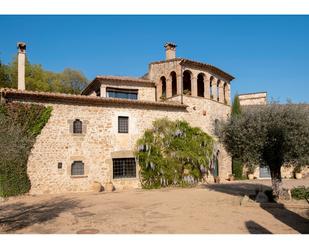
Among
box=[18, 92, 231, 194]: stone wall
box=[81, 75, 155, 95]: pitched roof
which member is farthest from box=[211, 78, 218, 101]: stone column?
box=[18, 92, 231, 194]: stone wall

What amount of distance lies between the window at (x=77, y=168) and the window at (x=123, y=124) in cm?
315

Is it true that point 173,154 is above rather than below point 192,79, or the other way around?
below

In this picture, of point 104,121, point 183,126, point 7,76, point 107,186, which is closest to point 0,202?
point 107,186

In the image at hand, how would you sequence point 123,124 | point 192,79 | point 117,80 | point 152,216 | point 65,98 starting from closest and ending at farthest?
point 152,216
point 65,98
point 123,124
point 117,80
point 192,79

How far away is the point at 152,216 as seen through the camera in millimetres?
9875

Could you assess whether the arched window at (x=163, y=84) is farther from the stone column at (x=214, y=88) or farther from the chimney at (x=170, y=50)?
the stone column at (x=214, y=88)

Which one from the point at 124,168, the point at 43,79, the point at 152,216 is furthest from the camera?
the point at 43,79

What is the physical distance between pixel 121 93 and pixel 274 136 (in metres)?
13.8

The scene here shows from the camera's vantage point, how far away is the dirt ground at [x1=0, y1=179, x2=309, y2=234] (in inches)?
318

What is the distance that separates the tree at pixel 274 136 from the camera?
36.6 feet

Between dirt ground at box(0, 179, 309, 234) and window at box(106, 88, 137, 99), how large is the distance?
10.3 metres

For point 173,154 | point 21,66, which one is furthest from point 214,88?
point 21,66

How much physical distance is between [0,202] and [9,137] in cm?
734

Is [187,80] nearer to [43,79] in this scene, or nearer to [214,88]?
[214,88]
